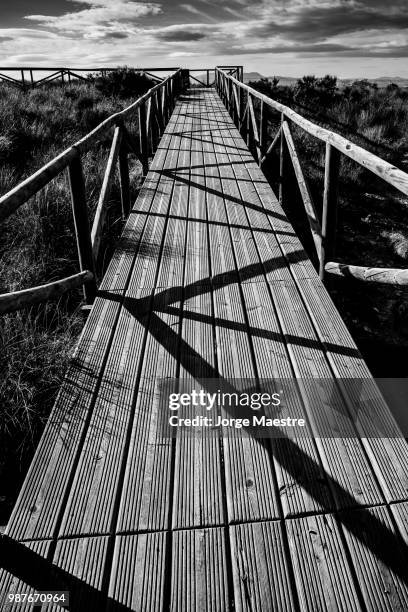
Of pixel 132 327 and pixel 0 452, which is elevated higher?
pixel 132 327

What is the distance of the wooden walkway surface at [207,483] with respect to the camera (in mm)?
1331

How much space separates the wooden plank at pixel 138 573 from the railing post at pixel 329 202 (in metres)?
2.17

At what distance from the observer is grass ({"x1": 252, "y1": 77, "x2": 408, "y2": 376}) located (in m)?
4.81

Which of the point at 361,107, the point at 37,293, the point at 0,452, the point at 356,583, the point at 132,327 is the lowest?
the point at 0,452

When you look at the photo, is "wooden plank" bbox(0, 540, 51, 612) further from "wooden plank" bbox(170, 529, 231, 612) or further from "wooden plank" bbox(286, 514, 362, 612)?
"wooden plank" bbox(286, 514, 362, 612)

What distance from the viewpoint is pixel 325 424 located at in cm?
185

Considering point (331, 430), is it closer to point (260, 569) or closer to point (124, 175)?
point (260, 569)

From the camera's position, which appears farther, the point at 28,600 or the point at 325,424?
the point at 325,424

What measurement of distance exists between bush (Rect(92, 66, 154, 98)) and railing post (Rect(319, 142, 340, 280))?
16.4 metres

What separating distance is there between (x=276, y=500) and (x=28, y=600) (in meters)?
0.83

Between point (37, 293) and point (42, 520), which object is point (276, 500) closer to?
point (42, 520)

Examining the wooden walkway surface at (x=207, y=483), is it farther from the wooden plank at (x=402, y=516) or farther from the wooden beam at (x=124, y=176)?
the wooden beam at (x=124, y=176)

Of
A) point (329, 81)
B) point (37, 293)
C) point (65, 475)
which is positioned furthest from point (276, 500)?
point (329, 81)

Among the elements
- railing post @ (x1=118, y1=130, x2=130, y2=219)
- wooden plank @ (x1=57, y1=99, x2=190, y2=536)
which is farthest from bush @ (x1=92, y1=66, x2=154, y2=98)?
wooden plank @ (x1=57, y1=99, x2=190, y2=536)
